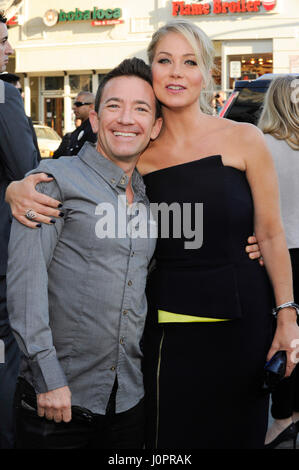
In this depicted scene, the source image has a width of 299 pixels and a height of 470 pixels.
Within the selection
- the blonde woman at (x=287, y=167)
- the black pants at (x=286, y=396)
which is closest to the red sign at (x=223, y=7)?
the blonde woman at (x=287, y=167)

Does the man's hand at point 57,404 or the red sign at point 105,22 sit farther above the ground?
the red sign at point 105,22

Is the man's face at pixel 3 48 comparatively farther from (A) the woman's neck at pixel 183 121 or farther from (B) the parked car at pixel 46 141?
(B) the parked car at pixel 46 141

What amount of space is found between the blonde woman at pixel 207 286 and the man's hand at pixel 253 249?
0.07 feet

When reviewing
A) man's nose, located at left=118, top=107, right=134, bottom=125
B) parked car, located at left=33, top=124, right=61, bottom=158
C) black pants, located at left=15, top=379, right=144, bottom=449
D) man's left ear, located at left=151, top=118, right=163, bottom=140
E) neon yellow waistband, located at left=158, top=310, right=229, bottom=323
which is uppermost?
man's nose, located at left=118, top=107, right=134, bottom=125

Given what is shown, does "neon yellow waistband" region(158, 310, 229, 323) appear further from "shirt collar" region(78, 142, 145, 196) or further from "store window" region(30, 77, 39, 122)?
"store window" region(30, 77, 39, 122)

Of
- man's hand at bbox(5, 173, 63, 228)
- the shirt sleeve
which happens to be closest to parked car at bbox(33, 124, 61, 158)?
man's hand at bbox(5, 173, 63, 228)

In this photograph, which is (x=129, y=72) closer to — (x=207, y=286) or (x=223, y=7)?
(x=207, y=286)

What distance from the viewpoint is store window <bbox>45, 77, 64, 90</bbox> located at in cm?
2456

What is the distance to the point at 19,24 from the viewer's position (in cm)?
2423

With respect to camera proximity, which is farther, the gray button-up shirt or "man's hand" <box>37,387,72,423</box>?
the gray button-up shirt

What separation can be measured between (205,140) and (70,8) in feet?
76.6

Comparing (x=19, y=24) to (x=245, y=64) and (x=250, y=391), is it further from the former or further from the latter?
(x=250, y=391)

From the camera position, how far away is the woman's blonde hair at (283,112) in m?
3.56

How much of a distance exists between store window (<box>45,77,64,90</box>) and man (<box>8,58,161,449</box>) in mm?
23626
